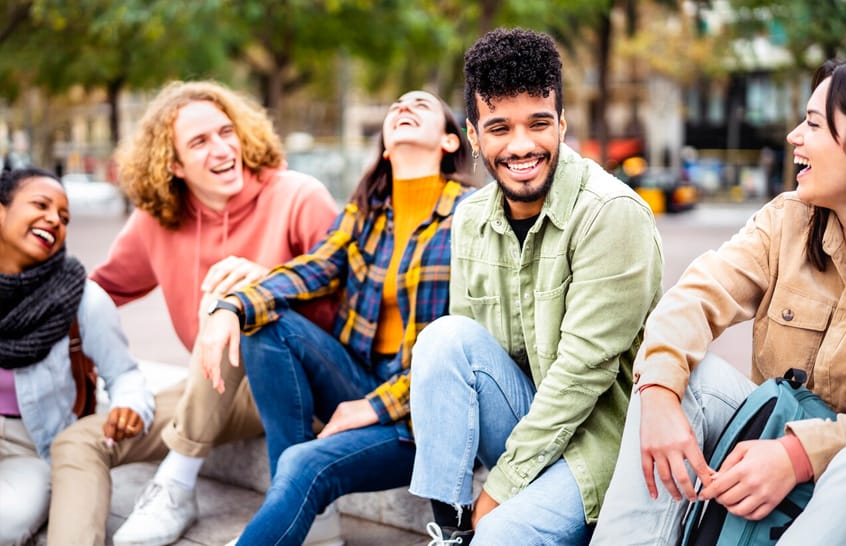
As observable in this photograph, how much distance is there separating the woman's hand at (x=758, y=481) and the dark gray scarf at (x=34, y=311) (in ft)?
7.78

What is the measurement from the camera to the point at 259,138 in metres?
3.70

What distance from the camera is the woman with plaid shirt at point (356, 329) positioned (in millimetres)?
2678

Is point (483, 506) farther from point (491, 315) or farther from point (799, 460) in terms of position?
point (799, 460)

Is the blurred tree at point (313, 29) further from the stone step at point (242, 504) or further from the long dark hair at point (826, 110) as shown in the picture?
the long dark hair at point (826, 110)

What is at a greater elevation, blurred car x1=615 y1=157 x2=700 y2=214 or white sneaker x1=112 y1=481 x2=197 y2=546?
white sneaker x1=112 y1=481 x2=197 y2=546

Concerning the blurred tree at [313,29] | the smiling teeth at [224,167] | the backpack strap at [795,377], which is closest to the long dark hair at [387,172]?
the smiling teeth at [224,167]

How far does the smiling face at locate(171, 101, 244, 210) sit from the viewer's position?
3.55 m

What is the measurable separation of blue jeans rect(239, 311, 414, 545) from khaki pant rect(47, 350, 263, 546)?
0.29m

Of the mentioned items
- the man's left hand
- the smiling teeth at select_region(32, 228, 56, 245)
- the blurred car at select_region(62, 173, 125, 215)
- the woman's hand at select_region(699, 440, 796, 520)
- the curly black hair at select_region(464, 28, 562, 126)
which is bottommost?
the blurred car at select_region(62, 173, 125, 215)

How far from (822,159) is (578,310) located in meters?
0.69

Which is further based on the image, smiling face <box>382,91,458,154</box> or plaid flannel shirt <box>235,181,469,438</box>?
smiling face <box>382,91,458,154</box>

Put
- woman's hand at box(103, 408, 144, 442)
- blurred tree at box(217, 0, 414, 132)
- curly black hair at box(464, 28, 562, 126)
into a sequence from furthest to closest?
blurred tree at box(217, 0, 414, 132) → woman's hand at box(103, 408, 144, 442) → curly black hair at box(464, 28, 562, 126)

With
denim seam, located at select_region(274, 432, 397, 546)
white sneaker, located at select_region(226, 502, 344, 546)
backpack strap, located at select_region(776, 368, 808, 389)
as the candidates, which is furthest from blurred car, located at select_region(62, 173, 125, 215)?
backpack strap, located at select_region(776, 368, 808, 389)

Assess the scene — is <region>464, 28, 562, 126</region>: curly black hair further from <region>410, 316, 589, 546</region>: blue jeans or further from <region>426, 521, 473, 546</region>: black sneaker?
<region>426, 521, 473, 546</region>: black sneaker
